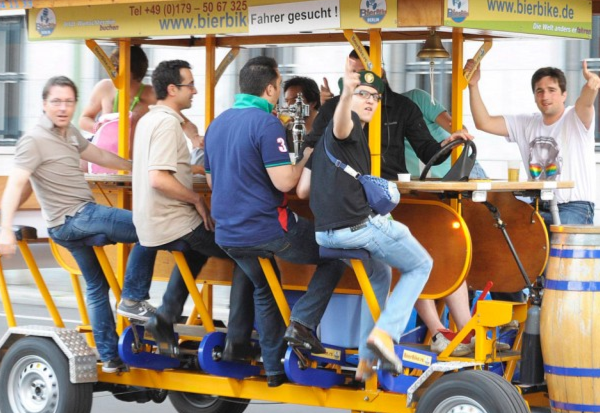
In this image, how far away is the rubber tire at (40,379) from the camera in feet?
24.7

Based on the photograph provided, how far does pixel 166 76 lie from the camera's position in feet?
24.3

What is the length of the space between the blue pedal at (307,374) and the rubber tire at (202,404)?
1345mm

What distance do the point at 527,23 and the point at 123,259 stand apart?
2.77m

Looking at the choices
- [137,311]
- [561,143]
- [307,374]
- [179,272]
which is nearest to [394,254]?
[307,374]

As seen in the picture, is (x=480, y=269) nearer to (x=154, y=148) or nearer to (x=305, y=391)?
(x=305, y=391)

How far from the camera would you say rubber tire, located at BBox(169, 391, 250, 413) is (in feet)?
27.1

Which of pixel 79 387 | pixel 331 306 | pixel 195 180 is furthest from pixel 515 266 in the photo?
pixel 79 387

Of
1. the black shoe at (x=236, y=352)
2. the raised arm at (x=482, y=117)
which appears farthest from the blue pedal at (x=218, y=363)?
the raised arm at (x=482, y=117)

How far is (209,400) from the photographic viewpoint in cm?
830

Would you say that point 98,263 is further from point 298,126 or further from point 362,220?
point 362,220

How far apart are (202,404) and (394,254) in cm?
233

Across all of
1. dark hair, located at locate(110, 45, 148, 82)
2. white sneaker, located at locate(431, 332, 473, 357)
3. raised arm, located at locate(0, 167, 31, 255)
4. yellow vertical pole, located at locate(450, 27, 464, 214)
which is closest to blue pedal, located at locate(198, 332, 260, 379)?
white sneaker, located at locate(431, 332, 473, 357)

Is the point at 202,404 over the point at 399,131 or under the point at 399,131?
under

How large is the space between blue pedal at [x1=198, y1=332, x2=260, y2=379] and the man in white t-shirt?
1.98m
